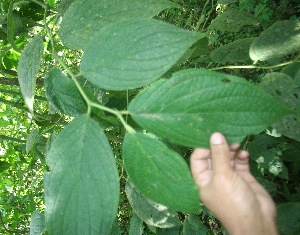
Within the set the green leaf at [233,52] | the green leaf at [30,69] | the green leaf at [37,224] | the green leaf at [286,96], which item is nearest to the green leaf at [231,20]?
the green leaf at [233,52]

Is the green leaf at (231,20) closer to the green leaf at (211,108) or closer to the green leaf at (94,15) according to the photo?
the green leaf at (94,15)

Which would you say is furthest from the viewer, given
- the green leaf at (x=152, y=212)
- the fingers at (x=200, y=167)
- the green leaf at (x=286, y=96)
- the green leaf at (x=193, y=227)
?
the green leaf at (x=193, y=227)

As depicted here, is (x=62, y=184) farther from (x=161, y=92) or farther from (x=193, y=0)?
(x=193, y=0)

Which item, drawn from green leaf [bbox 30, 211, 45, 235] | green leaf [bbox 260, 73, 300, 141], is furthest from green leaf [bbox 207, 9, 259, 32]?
green leaf [bbox 30, 211, 45, 235]

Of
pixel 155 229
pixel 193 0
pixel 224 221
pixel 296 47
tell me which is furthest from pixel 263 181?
pixel 193 0

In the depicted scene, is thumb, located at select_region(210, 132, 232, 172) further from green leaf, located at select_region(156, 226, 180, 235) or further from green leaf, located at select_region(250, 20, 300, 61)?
green leaf, located at select_region(156, 226, 180, 235)
